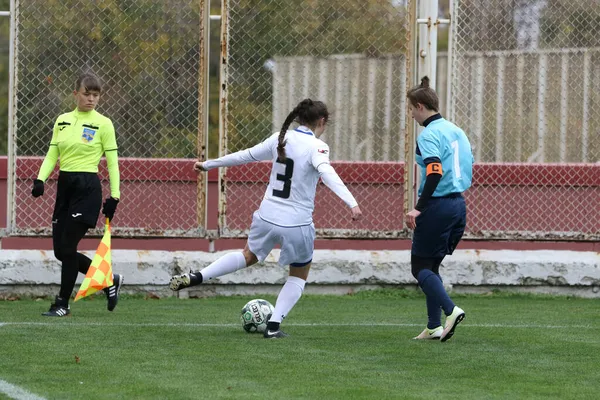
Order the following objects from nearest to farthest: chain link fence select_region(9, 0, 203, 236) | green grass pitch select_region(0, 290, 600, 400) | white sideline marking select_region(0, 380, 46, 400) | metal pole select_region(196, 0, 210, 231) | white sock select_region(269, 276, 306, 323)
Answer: white sideline marking select_region(0, 380, 46, 400) < green grass pitch select_region(0, 290, 600, 400) < white sock select_region(269, 276, 306, 323) < metal pole select_region(196, 0, 210, 231) < chain link fence select_region(9, 0, 203, 236)

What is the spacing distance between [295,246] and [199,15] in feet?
12.0

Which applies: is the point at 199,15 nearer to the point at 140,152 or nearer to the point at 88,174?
the point at 140,152

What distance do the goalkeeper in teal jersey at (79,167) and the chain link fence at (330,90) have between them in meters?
2.02

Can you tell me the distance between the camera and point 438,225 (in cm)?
808

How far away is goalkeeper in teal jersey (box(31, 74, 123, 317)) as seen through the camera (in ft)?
30.0

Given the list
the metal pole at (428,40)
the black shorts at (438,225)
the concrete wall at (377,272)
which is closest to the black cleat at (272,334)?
the black shorts at (438,225)

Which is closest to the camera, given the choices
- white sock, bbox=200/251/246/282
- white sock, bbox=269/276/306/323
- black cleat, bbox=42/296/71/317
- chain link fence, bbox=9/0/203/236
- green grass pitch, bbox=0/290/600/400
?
green grass pitch, bbox=0/290/600/400

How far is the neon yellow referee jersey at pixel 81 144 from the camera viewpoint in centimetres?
916

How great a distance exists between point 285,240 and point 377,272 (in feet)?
11.6

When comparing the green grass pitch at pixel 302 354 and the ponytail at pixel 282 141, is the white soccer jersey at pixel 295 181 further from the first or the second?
the green grass pitch at pixel 302 354

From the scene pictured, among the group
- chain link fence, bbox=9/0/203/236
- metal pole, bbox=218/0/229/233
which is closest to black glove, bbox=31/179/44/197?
chain link fence, bbox=9/0/203/236

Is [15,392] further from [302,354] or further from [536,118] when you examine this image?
[536,118]

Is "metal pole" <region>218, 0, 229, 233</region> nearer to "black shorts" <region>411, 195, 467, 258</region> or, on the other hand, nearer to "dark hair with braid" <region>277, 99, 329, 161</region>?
"dark hair with braid" <region>277, 99, 329, 161</region>

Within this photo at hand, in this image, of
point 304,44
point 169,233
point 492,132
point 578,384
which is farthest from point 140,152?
point 578,384
